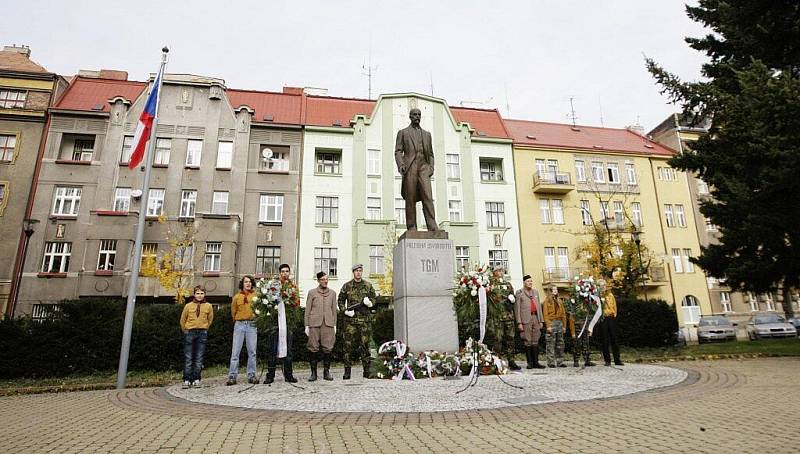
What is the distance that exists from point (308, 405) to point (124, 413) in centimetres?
269

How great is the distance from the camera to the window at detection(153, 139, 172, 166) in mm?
27078

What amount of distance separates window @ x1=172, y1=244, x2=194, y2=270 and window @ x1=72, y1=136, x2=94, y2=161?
888cm

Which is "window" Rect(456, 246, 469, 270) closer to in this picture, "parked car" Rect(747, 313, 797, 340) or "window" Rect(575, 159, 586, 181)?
"window" Rect(575, 159, 586, 181)

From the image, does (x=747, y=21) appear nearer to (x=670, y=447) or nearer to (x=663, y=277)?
(x=670, y=447)

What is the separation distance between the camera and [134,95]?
29.4 metres

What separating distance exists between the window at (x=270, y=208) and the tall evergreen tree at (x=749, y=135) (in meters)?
21.2

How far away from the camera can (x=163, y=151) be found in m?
27.2

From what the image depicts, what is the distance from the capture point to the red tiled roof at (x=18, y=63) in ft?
90.4

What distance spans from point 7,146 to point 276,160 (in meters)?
15.4

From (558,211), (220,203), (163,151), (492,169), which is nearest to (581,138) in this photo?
(558,211)

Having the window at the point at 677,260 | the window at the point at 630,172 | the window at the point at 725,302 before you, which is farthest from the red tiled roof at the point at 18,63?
the window at the point at 725,302

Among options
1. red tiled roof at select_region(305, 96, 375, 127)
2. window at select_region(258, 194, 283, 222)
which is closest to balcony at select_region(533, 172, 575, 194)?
red tiled roof at select_region(305, 96, 375, 127)

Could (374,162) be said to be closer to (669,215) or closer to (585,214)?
(585,214)

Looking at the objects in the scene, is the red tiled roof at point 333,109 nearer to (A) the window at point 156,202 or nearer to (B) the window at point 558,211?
(A) the window at point 156,202
